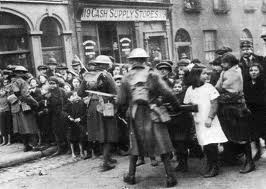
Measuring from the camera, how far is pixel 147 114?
5.49 meters

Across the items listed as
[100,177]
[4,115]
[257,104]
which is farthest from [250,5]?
[100,177]

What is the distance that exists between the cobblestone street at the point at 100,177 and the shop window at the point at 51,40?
Answer: 619cm

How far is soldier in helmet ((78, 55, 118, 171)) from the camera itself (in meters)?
6.56

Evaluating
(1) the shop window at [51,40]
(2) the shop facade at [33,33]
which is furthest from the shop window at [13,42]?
(1) the shop window at [51,40]

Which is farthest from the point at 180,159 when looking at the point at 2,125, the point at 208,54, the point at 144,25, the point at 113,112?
the point at 208,54

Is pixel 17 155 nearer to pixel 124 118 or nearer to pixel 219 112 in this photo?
pixel 124 118

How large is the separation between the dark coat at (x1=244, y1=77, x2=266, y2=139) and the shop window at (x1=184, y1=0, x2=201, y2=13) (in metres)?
13.4

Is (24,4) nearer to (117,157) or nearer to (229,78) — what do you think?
(117,157)

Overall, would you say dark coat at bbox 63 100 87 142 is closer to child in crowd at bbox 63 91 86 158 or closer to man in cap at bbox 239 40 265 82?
child in crowd at bbox 63 91 86 158

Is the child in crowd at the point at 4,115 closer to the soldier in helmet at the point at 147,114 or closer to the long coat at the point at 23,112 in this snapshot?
the long coat at the point at 23,112

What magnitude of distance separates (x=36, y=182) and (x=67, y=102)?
6.38ft

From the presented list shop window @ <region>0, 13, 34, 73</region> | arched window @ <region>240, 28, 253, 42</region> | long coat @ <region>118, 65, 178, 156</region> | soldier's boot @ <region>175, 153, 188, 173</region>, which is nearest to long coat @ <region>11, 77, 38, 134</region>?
long coat @ <region>118, 65, 178, 156</region>

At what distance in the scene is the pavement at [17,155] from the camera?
24.9 ft

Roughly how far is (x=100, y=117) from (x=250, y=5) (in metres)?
18.3
